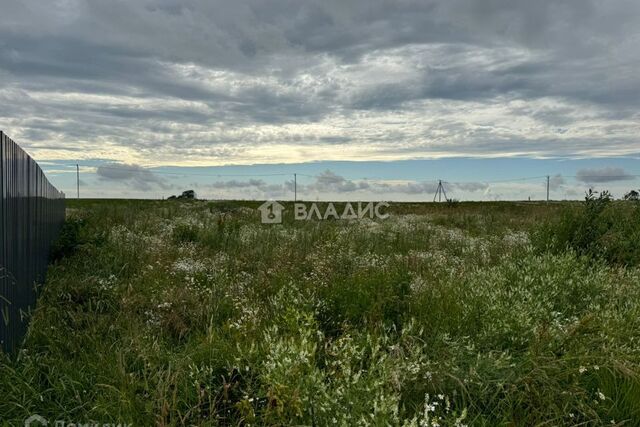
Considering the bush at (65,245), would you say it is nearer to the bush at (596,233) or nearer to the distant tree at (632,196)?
the bush at (596,233)

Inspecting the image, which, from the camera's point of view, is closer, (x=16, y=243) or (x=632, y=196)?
(x=16, y=243)

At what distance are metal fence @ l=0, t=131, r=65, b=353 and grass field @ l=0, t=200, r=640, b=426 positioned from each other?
0.26 meters

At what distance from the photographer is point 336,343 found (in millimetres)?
4016

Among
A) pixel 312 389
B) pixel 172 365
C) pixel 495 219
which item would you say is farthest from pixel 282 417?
pixel 495 219

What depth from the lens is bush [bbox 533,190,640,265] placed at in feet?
27.9

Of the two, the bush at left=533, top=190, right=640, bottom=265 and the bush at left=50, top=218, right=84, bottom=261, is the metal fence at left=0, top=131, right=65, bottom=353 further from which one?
the bush at left=533, top=190, right=640, bottom=265

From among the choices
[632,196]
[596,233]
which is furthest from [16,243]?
[632,196]

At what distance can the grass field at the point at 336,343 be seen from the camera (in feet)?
11.0

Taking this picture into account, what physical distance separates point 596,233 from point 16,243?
8985 millimetres

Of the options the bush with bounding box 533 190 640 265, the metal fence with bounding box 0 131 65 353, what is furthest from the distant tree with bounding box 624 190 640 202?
the metal fence with bounding box 0 131 65 353

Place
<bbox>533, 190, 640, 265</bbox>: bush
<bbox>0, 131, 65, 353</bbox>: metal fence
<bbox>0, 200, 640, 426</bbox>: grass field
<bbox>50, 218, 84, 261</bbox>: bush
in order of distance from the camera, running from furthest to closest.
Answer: <bbox>50, 218, 84, 261</bbox>: bush < <bbox>533, 190, 640, 265</bbox>: bush < <bbox>0, 131, 65, 353</bbox>: metal fence < <bbox>0, 200, 640, 426</bbox>: grass field

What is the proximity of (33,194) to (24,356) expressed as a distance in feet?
11.2

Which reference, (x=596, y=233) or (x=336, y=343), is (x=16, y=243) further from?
(x=596, y=233)

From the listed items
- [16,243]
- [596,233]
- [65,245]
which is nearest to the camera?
[16,243]
